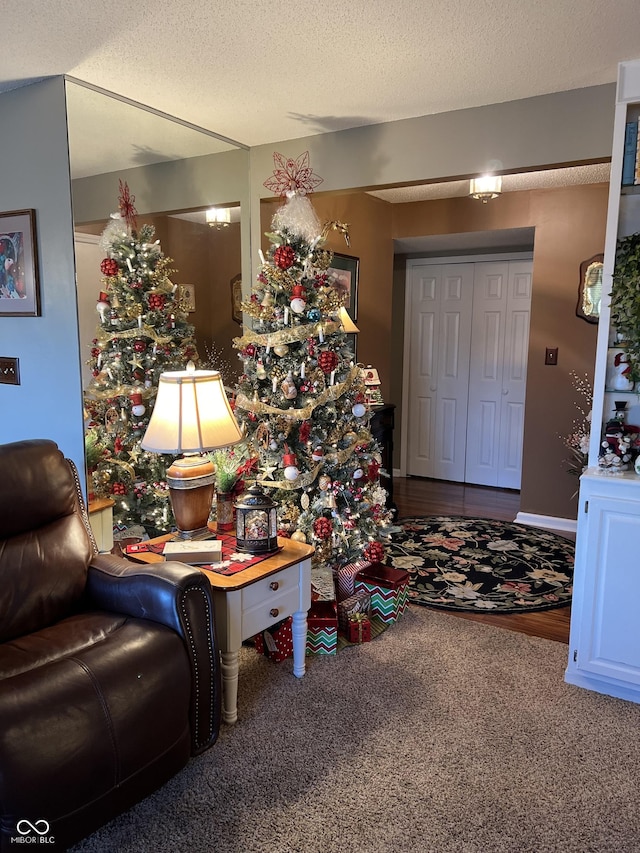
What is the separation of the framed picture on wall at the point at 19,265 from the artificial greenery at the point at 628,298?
8.74 ft

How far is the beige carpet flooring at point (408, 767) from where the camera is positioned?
1.80 m

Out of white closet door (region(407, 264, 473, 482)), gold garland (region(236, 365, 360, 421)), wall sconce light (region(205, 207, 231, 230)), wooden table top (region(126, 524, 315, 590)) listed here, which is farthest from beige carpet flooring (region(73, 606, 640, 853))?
white closet door (region(407, 264, 473, 482))

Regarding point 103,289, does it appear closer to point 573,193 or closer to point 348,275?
point 348,275

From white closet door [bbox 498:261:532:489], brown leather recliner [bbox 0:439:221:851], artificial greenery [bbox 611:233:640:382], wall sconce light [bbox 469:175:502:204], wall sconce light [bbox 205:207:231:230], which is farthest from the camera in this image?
white closet door [bbox 498:261:532:489]

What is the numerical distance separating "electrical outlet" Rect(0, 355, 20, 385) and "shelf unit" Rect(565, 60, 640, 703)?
2.78 metres

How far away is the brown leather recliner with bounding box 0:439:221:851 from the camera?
155 cm

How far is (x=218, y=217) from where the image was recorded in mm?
3717

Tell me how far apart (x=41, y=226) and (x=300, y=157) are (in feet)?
4.87

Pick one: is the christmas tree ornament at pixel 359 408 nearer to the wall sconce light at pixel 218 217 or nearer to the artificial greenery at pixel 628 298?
the artificial greenery at pixel 628 298

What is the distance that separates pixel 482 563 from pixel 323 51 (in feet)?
9.85

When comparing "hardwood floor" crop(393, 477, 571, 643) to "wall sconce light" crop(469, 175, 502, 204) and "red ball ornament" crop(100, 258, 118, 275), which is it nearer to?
"wall sconce light" crop(469, 175, 502, 204)

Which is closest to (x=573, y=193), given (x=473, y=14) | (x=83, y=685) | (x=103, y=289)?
(x=473, y=14)

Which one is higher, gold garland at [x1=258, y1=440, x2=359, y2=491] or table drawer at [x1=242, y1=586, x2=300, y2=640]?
gold garland at [x1=258, y1=440, x2=359, y2=491]

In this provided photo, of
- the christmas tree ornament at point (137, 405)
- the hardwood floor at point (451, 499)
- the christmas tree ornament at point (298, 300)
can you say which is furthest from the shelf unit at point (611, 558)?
the hardwood floor at point (451, 499)
